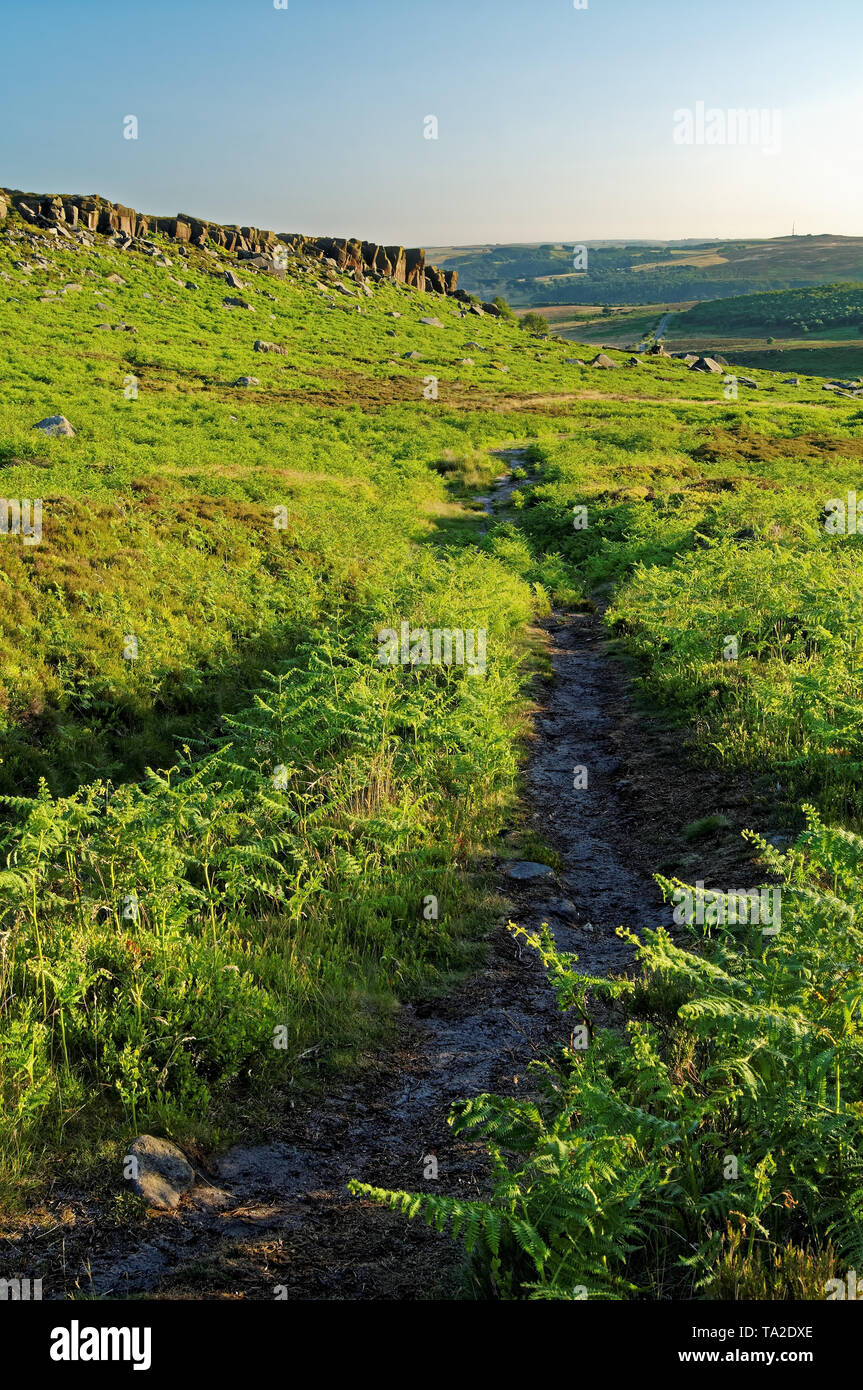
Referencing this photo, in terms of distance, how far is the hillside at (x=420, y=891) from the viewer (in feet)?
10.7

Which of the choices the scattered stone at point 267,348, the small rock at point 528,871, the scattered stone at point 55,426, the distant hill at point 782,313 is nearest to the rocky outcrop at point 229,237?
the scattered stone at point 267,348

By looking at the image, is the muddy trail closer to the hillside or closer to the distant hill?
the hillside

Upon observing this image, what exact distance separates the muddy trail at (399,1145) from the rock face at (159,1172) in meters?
0.07

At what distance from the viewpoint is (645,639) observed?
13789mm

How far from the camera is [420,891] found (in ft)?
21.4

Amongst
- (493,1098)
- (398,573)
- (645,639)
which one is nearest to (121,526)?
(398,573)

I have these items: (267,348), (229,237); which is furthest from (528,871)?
(229,237)

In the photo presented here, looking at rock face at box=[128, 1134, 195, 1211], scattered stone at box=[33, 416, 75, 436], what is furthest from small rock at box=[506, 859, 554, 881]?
scattered stone at box=[33, 416, 75, 436]

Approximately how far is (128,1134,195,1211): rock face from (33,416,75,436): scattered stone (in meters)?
26.9

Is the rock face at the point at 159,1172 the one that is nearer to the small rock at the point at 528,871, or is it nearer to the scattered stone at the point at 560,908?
the scattered stone at the point at 560,908

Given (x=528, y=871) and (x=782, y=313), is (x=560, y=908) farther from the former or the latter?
(x=782, y=313)

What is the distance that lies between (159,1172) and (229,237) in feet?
438

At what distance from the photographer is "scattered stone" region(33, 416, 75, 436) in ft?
88.3
